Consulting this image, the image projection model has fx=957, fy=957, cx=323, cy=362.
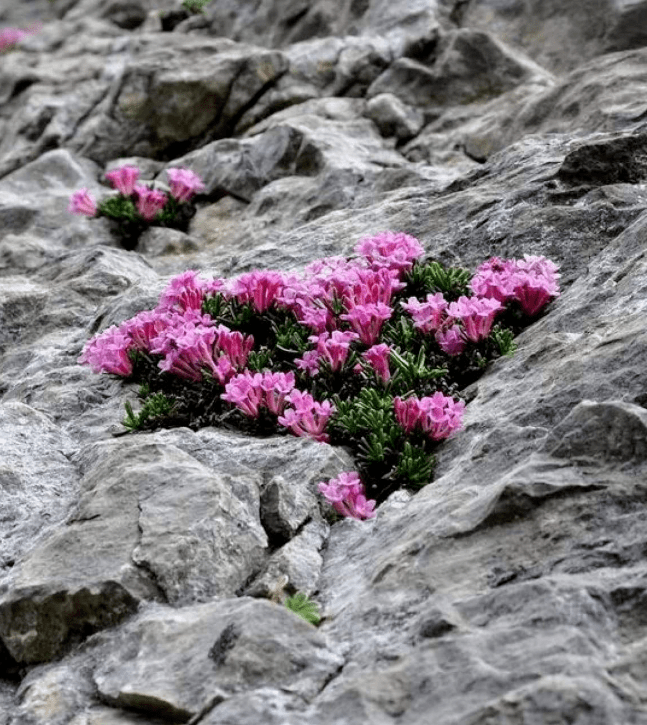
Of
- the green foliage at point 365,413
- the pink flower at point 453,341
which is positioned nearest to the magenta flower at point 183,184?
the pink flower at point 453,341

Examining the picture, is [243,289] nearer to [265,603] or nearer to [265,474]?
[265,474]

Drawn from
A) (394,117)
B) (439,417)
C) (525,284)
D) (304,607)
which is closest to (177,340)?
(439,417)

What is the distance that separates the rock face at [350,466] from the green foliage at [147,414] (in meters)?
0.28

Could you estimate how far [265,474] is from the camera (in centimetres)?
623

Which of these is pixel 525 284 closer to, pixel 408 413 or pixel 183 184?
pixel 408 413

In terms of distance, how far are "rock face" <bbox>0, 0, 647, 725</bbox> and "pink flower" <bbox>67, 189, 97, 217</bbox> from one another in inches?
9.7

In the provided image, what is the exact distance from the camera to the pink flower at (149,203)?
12.2 metres

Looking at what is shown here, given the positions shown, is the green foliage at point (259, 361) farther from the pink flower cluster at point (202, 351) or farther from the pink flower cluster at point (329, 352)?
the pink flower cluster at point (329, 352)

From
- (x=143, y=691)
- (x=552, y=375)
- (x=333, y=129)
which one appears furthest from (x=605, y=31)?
(x=143, y=691)

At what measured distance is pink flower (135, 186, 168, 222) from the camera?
12.2 meters

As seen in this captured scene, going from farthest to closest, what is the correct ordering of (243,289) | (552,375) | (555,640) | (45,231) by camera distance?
(45,231), (243,289), (552,375), (555,640)

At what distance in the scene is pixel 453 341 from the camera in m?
7.25

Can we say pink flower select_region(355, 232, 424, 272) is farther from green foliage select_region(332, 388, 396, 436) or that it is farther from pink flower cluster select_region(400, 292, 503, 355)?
green foliage select_region(332, 388, 396, 436)

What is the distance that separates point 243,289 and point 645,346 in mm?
3674
